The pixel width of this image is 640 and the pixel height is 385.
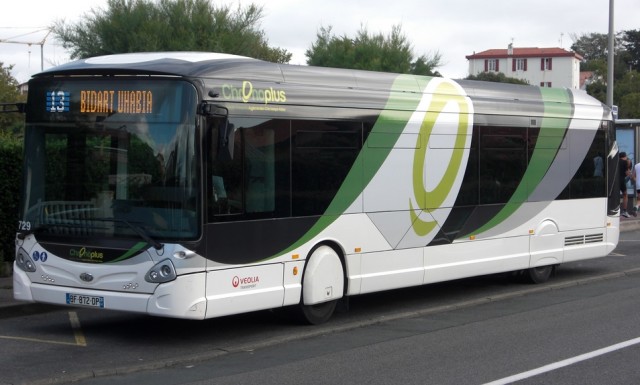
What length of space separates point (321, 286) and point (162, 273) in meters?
2.28

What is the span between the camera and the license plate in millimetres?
9914

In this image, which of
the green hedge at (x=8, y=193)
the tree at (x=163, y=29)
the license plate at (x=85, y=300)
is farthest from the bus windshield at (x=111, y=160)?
the tree at (x=163, y=29)

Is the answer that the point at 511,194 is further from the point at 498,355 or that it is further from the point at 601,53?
the point at 601,53

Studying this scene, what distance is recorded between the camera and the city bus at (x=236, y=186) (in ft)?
32.2

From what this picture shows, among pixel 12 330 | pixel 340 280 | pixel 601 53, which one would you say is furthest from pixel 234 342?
pixel 601 53

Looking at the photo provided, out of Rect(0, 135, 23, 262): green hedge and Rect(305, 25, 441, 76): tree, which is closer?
Rect(0, 135, 23, 262): green hedge

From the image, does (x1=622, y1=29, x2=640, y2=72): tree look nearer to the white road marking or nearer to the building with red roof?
the building with red roof

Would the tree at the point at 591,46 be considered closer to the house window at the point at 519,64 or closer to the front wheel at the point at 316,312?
the house window at the point at 519,64

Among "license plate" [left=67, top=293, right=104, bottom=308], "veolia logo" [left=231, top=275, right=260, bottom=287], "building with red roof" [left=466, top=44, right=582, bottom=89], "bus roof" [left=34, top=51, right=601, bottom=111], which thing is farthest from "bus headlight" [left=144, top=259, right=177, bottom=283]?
"building with red roof" [left=466, top=44, right=582, bottom=89]

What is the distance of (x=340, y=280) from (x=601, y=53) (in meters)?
115

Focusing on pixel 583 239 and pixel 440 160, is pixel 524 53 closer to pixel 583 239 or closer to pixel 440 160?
pixel 583 239

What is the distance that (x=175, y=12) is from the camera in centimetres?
2795

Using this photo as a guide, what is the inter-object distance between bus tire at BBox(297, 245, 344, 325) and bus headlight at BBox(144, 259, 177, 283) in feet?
6.48

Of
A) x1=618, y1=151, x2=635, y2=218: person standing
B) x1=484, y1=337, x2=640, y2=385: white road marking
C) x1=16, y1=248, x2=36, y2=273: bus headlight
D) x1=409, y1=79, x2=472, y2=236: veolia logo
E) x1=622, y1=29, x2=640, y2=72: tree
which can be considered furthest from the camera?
x1=622, y1=29, x2=640, y2=72: tree
